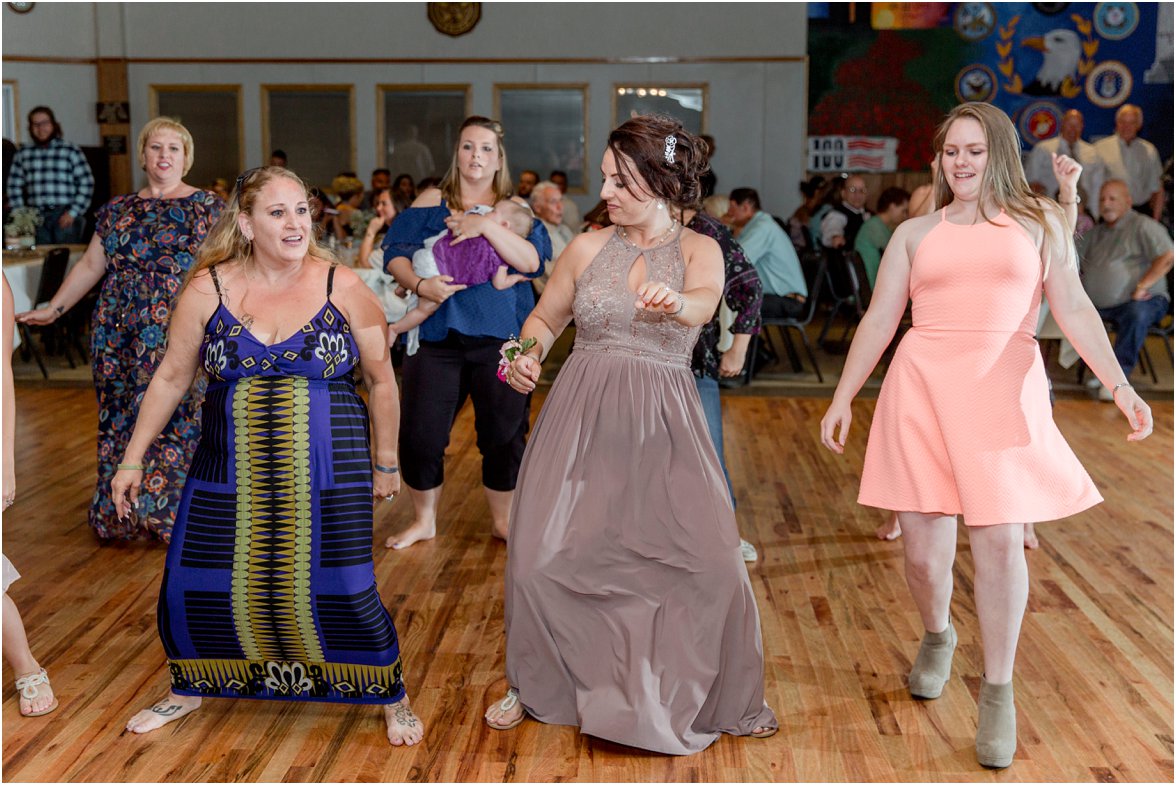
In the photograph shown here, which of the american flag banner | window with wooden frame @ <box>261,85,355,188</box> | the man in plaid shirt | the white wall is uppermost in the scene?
the white wall

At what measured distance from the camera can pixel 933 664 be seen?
319 cm

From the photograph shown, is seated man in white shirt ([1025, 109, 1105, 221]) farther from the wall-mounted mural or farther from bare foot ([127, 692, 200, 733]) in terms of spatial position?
bare foot ([127, 692, 200, 733])

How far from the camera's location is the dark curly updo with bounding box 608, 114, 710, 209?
2840 millimetres

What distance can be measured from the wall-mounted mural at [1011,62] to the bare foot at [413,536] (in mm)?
9527

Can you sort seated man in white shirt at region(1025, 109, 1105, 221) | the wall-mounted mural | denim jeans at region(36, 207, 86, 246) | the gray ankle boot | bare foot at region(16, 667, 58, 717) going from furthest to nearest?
the wall-mounted mural < seated man in white shirt at region(1025, 109, 1105, 221) < denim jeans at region(36, 207, 86, 246) < the gray ankle boot < bare foot at region(16, 667, 58, 717)

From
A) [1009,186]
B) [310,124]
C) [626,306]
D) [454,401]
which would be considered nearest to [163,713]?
[626,306]

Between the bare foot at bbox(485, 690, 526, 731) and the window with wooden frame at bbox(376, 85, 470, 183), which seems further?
the window with wooden frame at bbox(376, 85, 470, 183)

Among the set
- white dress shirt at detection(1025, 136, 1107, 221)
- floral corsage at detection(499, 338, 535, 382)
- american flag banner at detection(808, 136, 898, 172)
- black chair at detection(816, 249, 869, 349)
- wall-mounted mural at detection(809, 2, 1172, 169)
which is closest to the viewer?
floral corsage at detection(499, 338, 535, 382)

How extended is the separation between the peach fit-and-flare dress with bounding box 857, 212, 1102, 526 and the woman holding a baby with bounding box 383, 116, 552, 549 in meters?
1.48

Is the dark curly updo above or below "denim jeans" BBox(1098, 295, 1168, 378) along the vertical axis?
above

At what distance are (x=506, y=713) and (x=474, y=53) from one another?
37.2 feet

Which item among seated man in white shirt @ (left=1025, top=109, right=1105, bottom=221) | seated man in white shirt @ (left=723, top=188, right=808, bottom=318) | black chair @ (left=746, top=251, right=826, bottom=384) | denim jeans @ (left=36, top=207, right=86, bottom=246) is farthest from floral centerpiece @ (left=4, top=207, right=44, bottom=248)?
seated man in white shirt @ (left=1025, top=109, right=1105, bottom=221)

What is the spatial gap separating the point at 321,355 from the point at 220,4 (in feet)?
39.3

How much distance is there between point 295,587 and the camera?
112 inches
